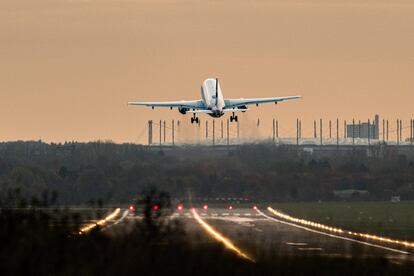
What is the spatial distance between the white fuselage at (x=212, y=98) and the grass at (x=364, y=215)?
12758mm

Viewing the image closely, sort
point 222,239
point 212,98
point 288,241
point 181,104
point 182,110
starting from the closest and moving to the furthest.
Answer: point 222,239 < point 288,241 < point 182,110 < point 181,104 < point 212,98

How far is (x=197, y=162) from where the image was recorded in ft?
537

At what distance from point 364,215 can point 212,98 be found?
25.5 metres

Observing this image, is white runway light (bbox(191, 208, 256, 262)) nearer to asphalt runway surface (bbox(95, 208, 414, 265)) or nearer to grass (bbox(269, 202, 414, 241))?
asphalt runway surface (bbox(95, 208, 414, 265))

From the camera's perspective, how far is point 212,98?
15188 centimetres

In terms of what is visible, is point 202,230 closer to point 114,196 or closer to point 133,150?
point 114,196

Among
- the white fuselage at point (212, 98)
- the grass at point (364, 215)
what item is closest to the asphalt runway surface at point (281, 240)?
the grass at point (364, 215)

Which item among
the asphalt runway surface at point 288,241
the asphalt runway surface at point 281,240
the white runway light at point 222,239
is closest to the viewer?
the white runway light at point 222,239

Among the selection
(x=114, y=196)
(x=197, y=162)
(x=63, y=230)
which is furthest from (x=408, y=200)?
(x=63, y=230)

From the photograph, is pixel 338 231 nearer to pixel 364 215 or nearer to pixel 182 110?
pixel 364 215

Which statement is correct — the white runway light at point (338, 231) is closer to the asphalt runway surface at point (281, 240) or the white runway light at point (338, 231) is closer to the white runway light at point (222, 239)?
the asphalt runway surface at point (281, 240)

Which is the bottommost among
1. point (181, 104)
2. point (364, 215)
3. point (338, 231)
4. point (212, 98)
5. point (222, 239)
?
point (222, 239)

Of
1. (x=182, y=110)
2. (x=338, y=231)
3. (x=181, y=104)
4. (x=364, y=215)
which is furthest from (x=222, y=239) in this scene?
(x=181, y=104)

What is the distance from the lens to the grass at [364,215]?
103500mm
